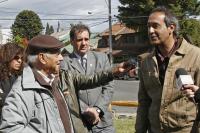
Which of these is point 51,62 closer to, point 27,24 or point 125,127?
point 125,127

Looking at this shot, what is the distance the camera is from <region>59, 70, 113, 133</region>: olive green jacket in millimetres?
5305

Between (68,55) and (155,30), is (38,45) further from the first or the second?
(68,55)

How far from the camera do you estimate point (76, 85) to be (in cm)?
557

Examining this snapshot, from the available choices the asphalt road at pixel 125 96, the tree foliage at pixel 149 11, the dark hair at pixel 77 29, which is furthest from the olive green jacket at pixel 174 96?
the tree foliage at pixel 149 11

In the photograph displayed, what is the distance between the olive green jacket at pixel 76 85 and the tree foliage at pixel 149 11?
46481 mm

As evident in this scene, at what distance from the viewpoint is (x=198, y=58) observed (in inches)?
203

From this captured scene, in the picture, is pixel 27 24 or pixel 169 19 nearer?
pixel 169 19

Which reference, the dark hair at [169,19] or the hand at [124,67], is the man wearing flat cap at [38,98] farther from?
the dark hair at [169,19]

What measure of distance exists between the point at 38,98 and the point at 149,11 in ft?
162

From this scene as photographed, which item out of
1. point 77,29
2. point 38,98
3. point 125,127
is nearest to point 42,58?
point 38,98

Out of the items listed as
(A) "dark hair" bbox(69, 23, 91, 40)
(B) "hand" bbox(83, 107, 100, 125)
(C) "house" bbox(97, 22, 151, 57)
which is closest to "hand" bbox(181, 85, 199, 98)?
(B) "hand" bbox(83, 107, 100, 125)

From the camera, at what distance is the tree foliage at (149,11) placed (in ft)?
172

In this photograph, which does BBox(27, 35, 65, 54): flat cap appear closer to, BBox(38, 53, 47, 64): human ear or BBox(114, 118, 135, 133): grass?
BBox(38, 53, 47, 64): human ear

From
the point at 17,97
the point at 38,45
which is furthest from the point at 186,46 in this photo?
the point at 17,97
